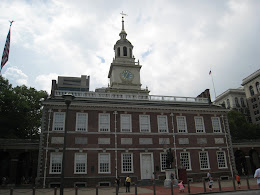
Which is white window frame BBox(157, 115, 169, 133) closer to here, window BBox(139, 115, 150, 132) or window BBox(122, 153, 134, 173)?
window BBox(139, 115, 150, 132)

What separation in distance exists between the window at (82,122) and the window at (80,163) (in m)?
3.06

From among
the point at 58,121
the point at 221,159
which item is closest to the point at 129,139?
the point at 58,121

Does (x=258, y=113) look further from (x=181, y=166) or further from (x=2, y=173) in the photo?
(x=2, y=173)

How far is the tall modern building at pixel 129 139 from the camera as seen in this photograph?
2462 centimetres

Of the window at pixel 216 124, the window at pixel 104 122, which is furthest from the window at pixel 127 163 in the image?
the window at pixel 216 124

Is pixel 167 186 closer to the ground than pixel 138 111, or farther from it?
closer to the ground

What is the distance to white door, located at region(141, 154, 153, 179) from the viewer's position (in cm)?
2620

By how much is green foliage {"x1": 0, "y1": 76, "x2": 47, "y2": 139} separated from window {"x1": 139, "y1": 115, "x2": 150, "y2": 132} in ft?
55.2

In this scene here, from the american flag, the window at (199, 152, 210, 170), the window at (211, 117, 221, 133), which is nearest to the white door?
the window at (199, 152, 210, 170)

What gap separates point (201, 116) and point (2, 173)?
28958 millimetres

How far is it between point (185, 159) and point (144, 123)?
22.8ft

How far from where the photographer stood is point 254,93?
8119cm

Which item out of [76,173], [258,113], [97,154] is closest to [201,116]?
[97,154]

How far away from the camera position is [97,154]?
1003 inches
